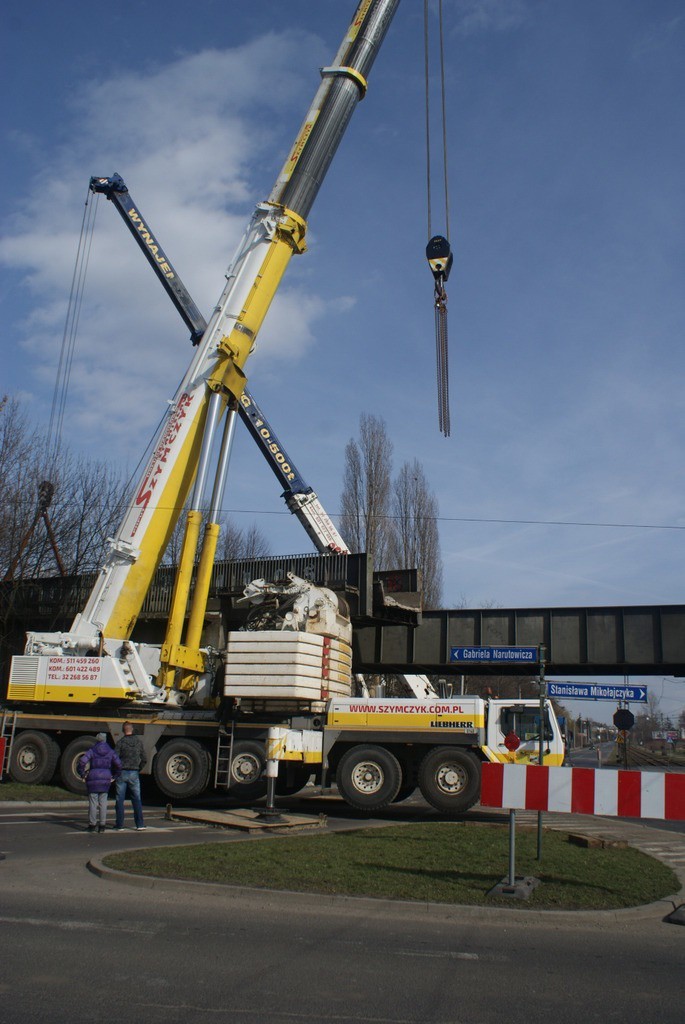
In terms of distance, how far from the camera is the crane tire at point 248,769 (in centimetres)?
1562

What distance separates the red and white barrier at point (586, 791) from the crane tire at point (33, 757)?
1165cm

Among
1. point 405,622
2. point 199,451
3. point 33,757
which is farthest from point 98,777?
point 405,622

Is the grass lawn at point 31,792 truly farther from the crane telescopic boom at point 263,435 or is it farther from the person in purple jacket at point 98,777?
the crane telescopic boom at point 263,435

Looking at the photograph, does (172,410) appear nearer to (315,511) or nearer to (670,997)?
(315,511)

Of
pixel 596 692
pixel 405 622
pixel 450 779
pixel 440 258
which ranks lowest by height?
pixel 450 779

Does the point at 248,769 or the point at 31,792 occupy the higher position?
the point at 248,769

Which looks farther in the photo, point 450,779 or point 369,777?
point 369,777

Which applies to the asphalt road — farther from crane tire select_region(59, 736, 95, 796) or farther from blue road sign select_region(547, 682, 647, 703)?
crane tire select_region(59, 736, 95, 796)

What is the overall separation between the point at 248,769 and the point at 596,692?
6600mm

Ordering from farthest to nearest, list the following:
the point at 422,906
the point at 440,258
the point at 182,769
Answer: the point at 182,769 < the point at 440,258 < the point at 422,906

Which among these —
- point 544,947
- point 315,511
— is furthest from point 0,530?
point 544,947

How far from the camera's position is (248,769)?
51.4 ft

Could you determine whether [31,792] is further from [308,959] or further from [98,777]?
[308,959]

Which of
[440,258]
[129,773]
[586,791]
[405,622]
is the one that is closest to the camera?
[586,791]
